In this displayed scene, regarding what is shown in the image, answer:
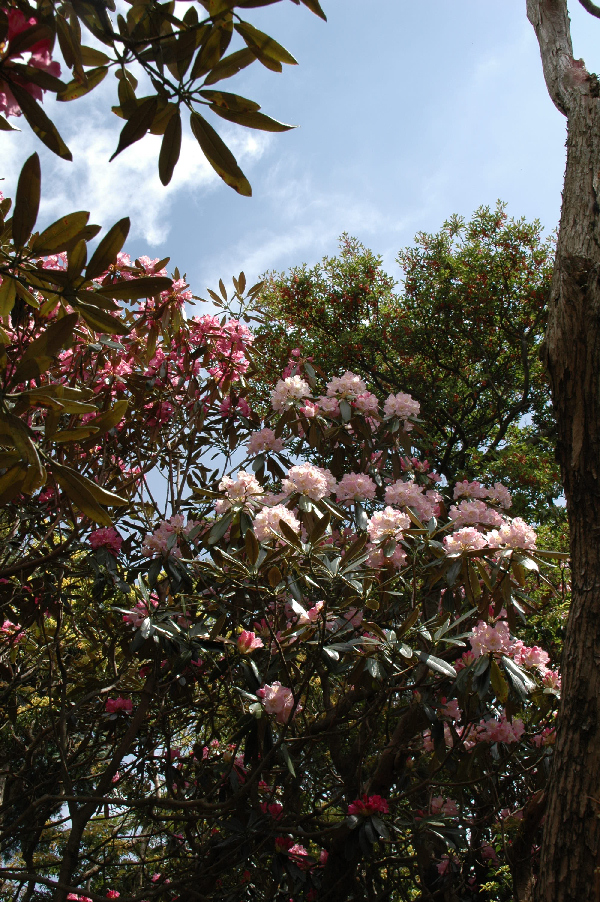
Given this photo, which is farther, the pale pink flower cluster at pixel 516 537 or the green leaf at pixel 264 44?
the pale pink flower cluster at pixel 516 537

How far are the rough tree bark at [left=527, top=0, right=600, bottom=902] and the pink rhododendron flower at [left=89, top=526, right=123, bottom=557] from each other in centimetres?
203

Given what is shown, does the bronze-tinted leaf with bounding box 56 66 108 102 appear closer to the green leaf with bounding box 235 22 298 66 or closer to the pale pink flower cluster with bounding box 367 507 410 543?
the green leaf with bounding box 235 22 298 66

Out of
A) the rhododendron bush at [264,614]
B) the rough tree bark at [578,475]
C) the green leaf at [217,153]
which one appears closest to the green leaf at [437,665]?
the rhododendron bush at [264,614]

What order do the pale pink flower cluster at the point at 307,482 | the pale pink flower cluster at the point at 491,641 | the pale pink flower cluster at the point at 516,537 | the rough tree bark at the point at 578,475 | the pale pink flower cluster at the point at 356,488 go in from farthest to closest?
the pale pink flower cluster at the point at 356,488, the pale pink flower cluster at the point at 307,482, the pale pink flower cluster at the point at 516,537, the pale pink flower cluster at the point at 491,641, the rough tree bark at the point at 578,475

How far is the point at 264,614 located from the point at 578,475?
119 cm

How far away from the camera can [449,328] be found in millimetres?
5695

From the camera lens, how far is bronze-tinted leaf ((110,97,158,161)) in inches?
44.9

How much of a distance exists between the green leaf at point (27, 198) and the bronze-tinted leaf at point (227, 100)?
1.12ft

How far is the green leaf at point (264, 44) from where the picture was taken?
117 cm

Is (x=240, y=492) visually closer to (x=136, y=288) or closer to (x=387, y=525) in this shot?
(x=387, y=525)

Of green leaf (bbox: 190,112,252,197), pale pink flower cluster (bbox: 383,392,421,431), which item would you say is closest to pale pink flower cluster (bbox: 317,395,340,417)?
pale pink flower cluster (bbox: 383,392,421,431)

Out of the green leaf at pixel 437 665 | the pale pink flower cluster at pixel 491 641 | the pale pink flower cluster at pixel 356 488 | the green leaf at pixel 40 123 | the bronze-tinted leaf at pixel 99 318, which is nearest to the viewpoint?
the green leaf at pixel 40 123

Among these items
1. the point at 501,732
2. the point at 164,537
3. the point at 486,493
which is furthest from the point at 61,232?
the point at 486,493

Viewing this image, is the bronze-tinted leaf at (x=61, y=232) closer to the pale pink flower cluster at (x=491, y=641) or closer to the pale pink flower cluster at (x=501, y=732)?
the pale pink flower cluster at (x=491, y=641)
